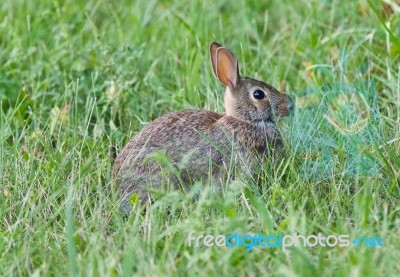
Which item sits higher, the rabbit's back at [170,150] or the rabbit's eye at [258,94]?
the rabbit's eye at [258,94]

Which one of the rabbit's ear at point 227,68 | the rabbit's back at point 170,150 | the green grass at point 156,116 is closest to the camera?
the green grass at point 156,116

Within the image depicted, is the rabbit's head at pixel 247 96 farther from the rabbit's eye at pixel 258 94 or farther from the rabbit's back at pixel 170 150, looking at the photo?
the rabbit's back at pixel 170 150

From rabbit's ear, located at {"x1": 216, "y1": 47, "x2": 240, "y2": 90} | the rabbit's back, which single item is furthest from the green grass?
rabbit's ear, located at {"x1": 216, "y1": 47, "x2": 240, "y2": 90}

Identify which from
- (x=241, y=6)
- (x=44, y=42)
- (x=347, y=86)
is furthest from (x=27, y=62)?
(x=347, y=86)

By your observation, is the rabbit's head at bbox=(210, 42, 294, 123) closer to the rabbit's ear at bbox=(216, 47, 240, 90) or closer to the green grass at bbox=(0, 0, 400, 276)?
the rabbit's ear at bbox=(216, 47, 240, 90)

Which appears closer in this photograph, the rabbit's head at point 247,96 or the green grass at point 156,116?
the green grass at point 156,116

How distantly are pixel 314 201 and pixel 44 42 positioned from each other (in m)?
2.81

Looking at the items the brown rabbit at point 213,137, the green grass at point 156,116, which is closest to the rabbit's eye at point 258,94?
the brown rabbit at point 213,137

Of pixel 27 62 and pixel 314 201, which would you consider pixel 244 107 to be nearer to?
pixel 314 201

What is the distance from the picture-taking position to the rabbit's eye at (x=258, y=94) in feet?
15.8

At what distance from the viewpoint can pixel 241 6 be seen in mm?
6645

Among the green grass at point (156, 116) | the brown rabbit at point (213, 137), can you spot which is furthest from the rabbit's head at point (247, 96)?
the green grass at point (156, 116)

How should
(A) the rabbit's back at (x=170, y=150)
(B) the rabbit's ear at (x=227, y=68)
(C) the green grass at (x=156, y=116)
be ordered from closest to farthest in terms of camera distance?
(C) the green grass at (x=156, y=116)
(A) the rabbit's back at (x=170, y=150)
(B) the rabbit's ear at (x=227, y=68)

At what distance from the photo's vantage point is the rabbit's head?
15.8 ft
